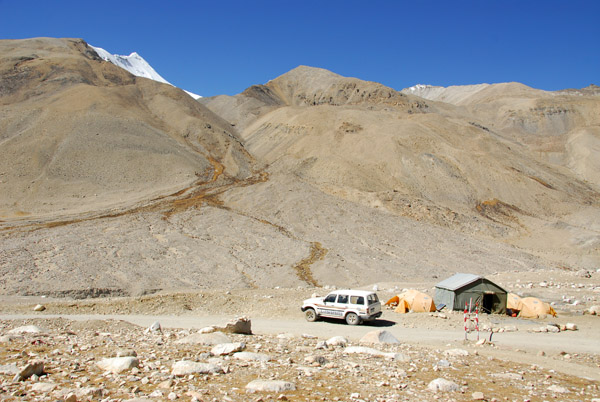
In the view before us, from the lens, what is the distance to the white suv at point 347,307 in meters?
15.8

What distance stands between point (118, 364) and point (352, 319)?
9.68m

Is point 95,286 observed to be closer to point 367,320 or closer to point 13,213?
point 367,320

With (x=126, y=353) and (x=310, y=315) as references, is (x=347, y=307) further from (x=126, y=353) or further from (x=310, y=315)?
(x=126, y=353)

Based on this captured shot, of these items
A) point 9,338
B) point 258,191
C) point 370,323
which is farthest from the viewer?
point 258,191

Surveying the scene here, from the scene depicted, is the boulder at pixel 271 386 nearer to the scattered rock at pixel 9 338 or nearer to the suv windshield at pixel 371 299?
the scattered rock at pixel 9 338

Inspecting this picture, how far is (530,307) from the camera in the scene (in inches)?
715

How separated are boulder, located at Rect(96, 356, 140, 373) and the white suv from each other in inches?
362

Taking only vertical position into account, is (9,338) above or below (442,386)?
below

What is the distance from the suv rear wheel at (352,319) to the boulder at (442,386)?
7962mm

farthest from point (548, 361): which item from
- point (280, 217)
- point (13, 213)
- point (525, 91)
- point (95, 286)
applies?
point (525, 91)

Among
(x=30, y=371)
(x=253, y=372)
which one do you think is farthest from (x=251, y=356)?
(x=30, y=371)

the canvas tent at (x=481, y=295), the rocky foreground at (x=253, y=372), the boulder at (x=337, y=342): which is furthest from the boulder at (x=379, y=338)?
the canvas tent at (x=481, y=295)

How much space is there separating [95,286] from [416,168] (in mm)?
48378

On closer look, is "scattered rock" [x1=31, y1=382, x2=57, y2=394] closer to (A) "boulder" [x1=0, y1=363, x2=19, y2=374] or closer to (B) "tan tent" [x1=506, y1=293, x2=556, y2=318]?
(A) "boulder" [x1=0, y1=363, x2=19, y2=374]
